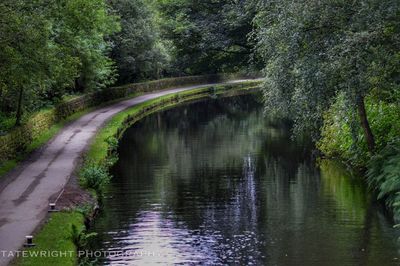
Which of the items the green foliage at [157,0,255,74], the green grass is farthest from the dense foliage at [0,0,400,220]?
the green foliage at [157,0,255,74]

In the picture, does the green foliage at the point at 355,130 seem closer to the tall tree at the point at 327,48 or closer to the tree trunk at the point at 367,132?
the tree trunk at the point at 367,132

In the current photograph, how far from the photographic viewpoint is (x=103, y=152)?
1255 inches

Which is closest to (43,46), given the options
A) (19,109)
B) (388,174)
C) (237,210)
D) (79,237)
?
(19,109)

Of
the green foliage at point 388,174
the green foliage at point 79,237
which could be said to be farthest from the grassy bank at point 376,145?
the green foliage at point 79,237

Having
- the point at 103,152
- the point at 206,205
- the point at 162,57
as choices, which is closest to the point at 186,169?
the point at 103,152

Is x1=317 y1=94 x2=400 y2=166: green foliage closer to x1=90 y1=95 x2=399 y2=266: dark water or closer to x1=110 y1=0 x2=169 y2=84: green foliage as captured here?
x1=90 y1=95 x2=399 y2=266: dark water

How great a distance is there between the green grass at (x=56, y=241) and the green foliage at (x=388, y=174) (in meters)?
9.97

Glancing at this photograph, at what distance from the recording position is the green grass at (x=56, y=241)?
15695 millimetres

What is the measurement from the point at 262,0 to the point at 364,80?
7007mm

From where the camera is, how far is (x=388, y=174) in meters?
24.1

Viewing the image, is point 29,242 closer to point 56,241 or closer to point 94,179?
point 56,241

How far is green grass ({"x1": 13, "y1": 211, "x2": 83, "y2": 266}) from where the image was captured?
15695mm

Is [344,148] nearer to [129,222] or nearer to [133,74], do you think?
[129,222]

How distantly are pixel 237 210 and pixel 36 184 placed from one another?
7490mm
